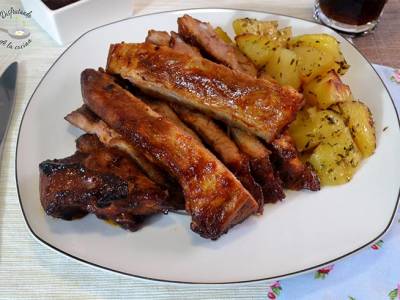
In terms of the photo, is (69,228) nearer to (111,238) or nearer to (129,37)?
(111,238)

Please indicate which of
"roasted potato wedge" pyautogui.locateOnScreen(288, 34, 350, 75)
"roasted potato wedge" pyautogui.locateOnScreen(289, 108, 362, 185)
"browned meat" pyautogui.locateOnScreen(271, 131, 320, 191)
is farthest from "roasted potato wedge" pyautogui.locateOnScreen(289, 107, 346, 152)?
"roasted potato wedge" pyautogui.locateOnScreen(288, 34, 350, 75)

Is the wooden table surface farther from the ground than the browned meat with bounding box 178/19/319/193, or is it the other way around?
the browned meat with bounding box 178/19/319/193

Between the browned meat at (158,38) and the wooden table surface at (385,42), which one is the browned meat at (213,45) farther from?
the wooden table surface at (385,42)

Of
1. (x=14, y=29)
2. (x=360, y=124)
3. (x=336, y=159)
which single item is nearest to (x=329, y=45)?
(x=360, y=124)

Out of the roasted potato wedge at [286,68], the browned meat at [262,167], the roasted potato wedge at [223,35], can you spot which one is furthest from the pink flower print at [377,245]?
the roasted potato wedge at [223,35]

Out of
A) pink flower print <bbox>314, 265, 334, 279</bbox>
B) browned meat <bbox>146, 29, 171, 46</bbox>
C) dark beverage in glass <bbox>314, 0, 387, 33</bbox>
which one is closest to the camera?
pink flower print <bbox>314, 265, 334, 279</bbox>

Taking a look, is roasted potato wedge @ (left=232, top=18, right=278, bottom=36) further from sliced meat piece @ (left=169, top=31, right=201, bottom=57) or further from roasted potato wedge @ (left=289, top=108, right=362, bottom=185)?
roasted potato wedge @ (left=289, top=108, right=362, bottom=185)

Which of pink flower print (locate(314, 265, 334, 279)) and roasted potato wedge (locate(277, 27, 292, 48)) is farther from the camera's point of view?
roasted potato wedge (locate(277, 27, 292, 48))
